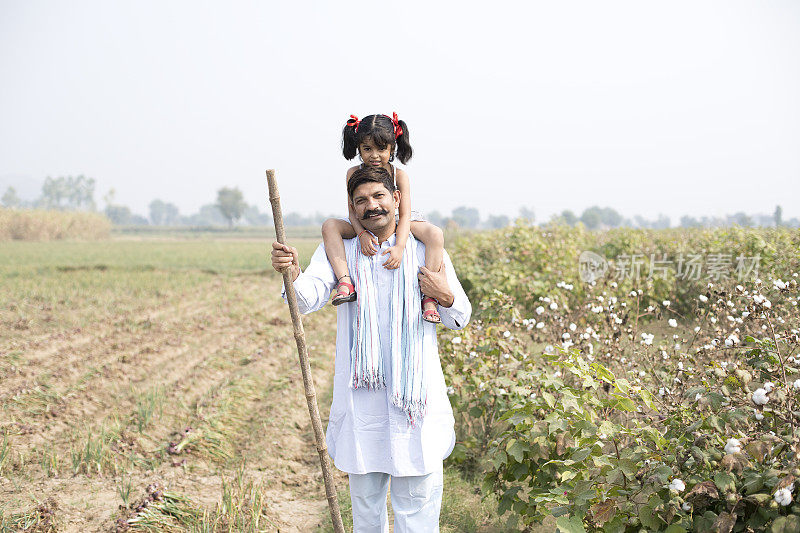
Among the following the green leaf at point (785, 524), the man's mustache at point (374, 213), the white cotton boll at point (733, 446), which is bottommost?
the green leaf at point (785, 524)

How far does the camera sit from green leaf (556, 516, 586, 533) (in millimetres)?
1899

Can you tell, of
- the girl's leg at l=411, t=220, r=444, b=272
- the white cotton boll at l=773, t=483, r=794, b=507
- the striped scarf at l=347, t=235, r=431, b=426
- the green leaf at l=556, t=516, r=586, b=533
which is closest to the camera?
the white cotton boll at l=773, t=483, r=794, b=507

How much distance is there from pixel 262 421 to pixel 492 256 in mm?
5316

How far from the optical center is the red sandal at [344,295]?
211 centimetres

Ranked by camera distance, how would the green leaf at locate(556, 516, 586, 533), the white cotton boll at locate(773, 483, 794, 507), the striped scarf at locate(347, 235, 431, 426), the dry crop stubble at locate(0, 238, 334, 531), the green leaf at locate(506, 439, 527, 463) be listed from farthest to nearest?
the dry crop stubble at locate(0, 238, 334, 531) < the green leaf at locate(506, 439, 527, 463) < the striped scarf at locate(347, 235, 431, 426) < the green leaf at locate(556, 516, 586, 533) < the white cotton boll at locate(773, 483, 794, 507)

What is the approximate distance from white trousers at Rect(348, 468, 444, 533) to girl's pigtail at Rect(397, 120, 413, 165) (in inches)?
52.4

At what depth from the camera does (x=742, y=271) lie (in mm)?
7180

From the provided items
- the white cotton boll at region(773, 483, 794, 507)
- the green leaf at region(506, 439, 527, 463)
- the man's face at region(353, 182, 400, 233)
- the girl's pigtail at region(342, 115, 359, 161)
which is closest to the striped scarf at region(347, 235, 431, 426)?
the man's face at region(353, 182, 400, 233)

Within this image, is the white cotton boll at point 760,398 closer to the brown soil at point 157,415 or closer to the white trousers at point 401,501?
the white trousers at point 401,501

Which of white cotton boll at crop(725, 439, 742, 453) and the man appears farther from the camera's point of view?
the man

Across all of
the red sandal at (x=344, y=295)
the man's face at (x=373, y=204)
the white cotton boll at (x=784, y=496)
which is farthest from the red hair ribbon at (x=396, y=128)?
the white cotton boll at (x=784, y=496)

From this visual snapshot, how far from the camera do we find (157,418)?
15.8 feet

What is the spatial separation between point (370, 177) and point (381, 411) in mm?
947

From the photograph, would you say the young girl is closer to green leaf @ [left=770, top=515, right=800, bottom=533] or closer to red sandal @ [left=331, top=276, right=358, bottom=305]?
red sandal @ [left=331, top=276, right=358, bottom=305]
